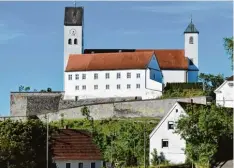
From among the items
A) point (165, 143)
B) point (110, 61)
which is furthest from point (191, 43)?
point (165, 143)

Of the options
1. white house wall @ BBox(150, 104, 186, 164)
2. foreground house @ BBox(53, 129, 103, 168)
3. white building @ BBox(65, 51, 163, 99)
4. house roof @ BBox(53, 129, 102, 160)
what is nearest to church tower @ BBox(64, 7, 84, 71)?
white building @ BBox(65, 51, 163, 99)

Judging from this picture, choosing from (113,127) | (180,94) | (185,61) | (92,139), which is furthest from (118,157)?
(185,61)

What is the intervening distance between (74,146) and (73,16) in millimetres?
47127

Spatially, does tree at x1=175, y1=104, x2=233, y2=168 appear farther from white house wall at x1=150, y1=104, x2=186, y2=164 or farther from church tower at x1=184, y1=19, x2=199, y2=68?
church tower at x1=184, y1=19, x2=199, y2=68

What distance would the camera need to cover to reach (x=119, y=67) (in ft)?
294

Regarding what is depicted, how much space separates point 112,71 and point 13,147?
45.3 metres

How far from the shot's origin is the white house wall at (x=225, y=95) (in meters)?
69.8

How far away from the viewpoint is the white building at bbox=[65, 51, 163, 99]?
87.0m

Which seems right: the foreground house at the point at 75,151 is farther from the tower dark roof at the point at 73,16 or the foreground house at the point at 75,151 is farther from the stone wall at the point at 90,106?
the tower dark roof at the point at 73,16

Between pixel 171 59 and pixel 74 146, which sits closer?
pixel 74 146

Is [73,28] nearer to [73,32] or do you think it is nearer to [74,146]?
[73,32]

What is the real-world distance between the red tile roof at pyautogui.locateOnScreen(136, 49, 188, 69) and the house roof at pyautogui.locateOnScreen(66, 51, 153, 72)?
3.96 metres

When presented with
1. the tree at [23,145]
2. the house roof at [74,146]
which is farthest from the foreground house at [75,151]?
the tree at [23,145]

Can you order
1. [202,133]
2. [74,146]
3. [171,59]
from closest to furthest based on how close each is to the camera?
[202,133]
[74,146]
[171,59]
